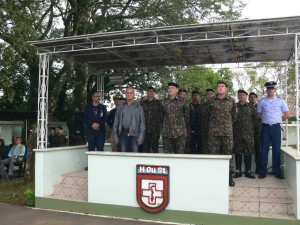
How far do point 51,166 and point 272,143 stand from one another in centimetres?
444

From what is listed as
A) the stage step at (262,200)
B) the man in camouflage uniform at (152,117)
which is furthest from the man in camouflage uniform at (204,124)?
the stage step at (262,200)

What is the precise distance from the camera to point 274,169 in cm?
696

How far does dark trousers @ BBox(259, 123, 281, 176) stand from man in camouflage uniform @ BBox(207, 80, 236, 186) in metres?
0.79

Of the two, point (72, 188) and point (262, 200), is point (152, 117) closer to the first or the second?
point (72, 188)

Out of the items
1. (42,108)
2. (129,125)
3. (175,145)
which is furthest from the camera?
(42,108)

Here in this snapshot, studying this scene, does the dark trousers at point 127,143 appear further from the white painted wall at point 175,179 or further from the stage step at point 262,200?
the stage step at point 262,200

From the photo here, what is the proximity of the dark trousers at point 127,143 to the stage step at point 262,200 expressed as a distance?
205cm

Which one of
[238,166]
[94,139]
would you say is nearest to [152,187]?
[238,166]

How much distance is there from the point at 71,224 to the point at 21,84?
1589cm

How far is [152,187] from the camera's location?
6066 millimetres

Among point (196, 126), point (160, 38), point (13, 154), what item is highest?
point (160, 38)

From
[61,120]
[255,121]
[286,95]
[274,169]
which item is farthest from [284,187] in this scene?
[61,120]

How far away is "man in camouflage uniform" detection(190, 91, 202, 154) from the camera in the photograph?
25.2 feet

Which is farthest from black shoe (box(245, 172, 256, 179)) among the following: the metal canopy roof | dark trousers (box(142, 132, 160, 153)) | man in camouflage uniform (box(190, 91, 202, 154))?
the metal canopy roof
